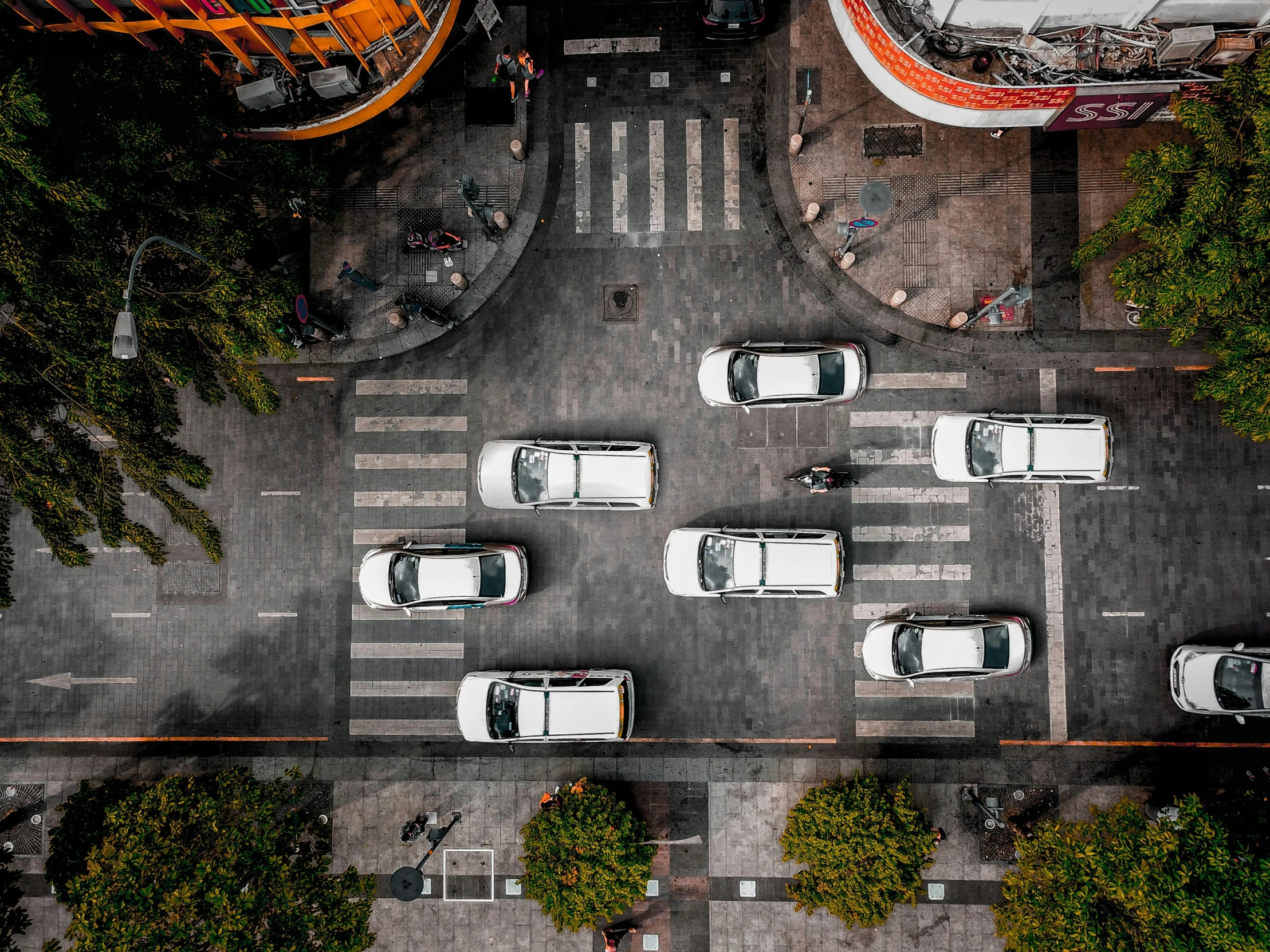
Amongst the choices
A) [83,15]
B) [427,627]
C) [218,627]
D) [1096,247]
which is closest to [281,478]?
[218,627]

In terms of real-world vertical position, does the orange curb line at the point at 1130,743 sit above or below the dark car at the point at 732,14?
below

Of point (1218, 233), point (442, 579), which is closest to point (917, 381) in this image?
point (1218, 233)

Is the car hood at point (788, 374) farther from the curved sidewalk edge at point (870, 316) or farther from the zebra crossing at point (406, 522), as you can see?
the zebra crossing at point (406, 522)

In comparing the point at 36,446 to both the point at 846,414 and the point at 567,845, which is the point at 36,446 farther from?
the point at 846,414

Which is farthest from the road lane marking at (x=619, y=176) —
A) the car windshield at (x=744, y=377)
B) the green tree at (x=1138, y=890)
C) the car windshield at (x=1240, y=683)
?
the car windshield at (x=1240, y=683)

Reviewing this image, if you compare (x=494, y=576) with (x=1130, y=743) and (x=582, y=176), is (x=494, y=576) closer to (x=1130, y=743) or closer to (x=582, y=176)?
(x=582, y=176)
